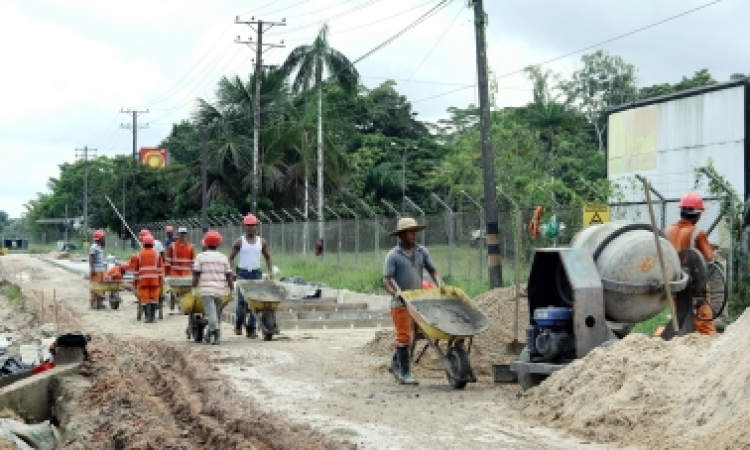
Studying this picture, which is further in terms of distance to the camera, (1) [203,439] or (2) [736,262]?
(2) [736,262]

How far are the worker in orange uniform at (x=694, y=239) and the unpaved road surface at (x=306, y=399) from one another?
208 cm

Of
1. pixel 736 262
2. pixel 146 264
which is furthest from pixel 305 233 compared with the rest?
pixel 736 262

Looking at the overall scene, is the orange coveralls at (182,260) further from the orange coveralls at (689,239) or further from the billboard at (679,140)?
the orange coveralls at (689,239)

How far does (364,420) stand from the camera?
10797 millimetres

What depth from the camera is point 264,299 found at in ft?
60.4

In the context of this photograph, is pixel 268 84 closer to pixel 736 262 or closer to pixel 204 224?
pixel 204 224

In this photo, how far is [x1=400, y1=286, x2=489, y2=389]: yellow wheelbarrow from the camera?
12.7 metres

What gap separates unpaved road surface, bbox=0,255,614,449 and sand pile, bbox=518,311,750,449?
0.34 metres

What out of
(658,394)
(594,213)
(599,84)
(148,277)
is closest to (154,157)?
(599,84)

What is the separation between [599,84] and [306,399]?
69986mm

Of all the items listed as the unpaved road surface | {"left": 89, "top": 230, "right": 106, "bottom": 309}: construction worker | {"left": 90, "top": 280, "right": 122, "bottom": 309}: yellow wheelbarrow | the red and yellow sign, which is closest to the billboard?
{"left": 90, "top": 280, "right": 122, "bottom": 309}: yellow wheelbarrow

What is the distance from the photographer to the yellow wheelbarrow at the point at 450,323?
1272cm

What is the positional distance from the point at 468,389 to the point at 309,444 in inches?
157

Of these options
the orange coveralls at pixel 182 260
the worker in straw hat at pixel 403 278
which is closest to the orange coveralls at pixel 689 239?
the worker in straw hat at pixel 403 278
